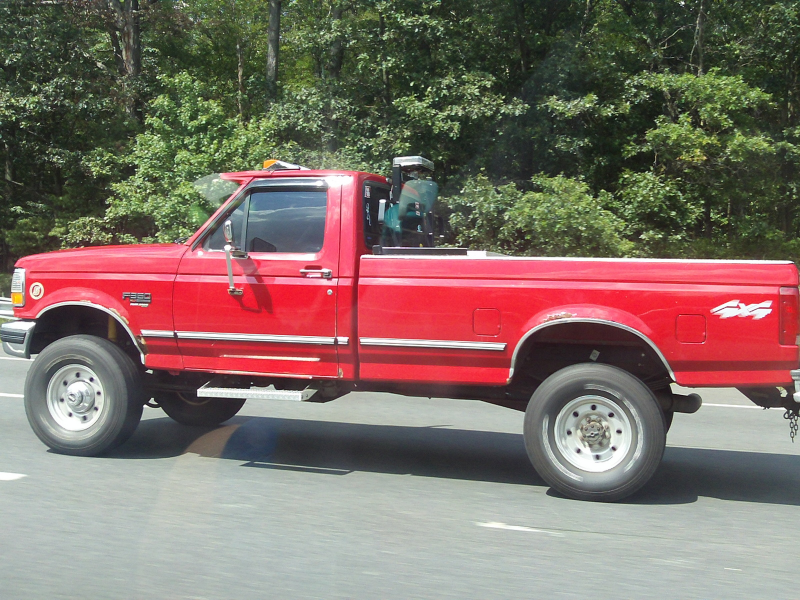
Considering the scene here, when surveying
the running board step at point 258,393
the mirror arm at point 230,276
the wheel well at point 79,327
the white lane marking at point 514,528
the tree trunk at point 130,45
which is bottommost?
the white lane marking at point 514,528

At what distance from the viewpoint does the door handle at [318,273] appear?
593 cm

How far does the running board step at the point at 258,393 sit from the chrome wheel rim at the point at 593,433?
5.76ft

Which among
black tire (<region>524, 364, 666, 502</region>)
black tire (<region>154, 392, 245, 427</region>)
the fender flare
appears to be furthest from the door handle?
black tire (<region>154, 392, 245, 427</region>)

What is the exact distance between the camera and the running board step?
234 inches

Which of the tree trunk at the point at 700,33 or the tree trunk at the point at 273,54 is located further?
the tree trunk at the point at 273,54

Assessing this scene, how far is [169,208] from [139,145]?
3.05m

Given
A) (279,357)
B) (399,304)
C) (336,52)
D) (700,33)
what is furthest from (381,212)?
(700,33)

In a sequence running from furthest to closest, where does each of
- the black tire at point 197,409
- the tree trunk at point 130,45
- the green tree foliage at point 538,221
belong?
the tree trunk at point 130,45, the green tree foliage at point 538,221, the black tire at point 197,409

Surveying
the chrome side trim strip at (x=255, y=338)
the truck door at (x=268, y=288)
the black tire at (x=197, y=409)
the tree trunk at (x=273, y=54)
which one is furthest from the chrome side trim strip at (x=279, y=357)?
the tree trunk at (x=273, y=54)

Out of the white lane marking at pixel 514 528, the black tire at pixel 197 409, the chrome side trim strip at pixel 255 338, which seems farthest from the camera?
the black tire at pixel 197 409

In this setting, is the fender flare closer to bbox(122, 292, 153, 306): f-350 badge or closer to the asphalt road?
the asphalt road

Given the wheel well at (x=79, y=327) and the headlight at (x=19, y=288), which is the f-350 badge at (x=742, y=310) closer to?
the wheel well at (x=79, y=327)

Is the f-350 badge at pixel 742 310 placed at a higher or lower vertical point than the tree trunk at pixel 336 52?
lower

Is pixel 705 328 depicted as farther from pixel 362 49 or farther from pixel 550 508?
pixel 362 49
